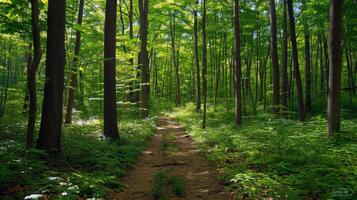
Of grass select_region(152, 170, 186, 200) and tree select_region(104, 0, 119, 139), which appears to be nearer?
grass select_region(152, 170, 186, 200)

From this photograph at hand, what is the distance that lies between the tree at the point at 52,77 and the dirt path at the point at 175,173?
2076mm

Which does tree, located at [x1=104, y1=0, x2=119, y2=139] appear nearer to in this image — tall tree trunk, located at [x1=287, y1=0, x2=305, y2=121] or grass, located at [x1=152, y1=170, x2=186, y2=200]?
grass, located at [x1=152, y1=170, x2=186, y2=200]

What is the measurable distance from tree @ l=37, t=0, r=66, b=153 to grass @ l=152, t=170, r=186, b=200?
2.69m

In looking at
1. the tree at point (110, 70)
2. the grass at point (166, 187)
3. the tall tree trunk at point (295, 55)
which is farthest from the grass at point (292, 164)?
the tree at point (110, 70)

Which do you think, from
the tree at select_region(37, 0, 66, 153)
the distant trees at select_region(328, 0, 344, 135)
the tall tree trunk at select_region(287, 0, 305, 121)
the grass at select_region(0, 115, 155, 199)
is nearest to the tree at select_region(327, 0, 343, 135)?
the distant trees at select_region(328, 0, 344, 135)

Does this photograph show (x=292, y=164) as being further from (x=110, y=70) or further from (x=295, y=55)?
(x=110, y=70)

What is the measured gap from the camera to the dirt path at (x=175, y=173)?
607cm

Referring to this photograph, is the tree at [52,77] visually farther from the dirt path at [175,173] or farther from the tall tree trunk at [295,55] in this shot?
the tall tree trunk at [295,55]

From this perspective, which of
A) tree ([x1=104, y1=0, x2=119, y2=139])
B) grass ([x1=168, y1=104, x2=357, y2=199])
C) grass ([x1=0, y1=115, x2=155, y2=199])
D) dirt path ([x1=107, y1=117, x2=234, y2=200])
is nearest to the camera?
grass ([x1=0, y1=115, x2=155, y2=199])

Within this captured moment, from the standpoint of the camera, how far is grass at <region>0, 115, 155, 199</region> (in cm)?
520

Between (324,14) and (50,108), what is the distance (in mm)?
14564

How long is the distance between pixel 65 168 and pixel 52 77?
213 cm

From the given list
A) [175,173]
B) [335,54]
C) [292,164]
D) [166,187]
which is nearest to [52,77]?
[166,187]

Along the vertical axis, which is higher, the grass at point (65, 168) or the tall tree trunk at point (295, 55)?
the tall tree trunk at point (295, 55)
